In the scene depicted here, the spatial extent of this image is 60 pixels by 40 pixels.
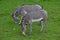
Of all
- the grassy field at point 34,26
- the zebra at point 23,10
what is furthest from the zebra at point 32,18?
the zebra at point 23,10

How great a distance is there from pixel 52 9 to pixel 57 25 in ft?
8.58

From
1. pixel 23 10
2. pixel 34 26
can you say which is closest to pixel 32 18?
pixel 34 26

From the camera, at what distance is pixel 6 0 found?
14305 millimetres

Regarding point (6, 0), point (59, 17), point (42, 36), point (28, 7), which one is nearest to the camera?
point (42, 36)

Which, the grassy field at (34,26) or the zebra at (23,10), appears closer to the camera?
the grassy field at (34,26)

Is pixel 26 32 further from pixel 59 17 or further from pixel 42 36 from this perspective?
pixel 59 17

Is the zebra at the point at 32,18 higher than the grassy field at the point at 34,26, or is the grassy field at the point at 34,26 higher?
the zebra at the point at 32,18

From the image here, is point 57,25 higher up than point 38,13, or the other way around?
point 38,13

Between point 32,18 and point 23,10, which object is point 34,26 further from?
point 32,18

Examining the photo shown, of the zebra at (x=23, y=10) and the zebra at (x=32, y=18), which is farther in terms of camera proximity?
the zebra at (x=23, y=10)

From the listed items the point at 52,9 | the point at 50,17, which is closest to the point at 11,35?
the point at 50,17

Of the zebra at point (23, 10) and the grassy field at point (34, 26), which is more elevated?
the zebra at point (23, 10)

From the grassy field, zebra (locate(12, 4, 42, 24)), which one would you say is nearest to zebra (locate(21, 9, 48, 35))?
the grassy field

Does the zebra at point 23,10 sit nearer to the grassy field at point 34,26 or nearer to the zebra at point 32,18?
the grassy field at point 34,26
